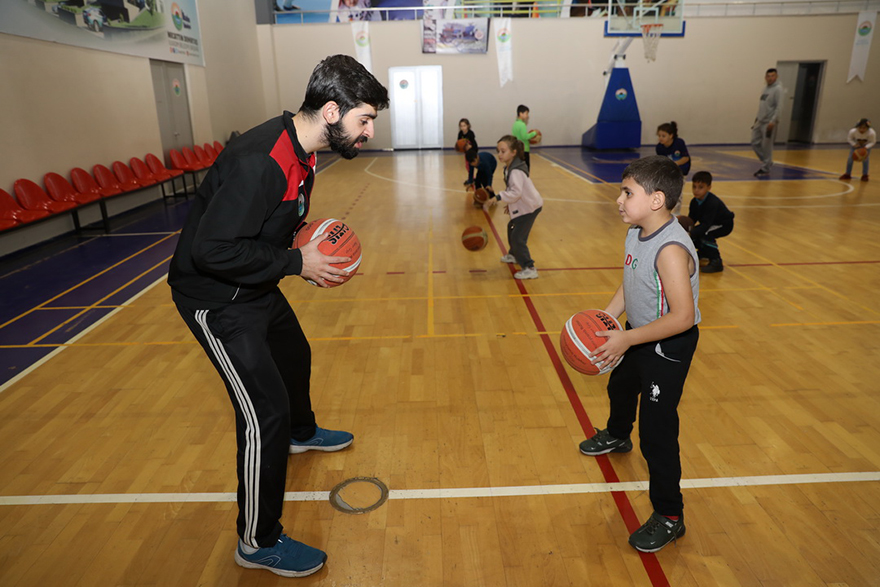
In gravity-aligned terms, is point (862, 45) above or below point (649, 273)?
above

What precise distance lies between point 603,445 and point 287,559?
1793mm

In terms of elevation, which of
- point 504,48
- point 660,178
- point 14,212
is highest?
point 504,48

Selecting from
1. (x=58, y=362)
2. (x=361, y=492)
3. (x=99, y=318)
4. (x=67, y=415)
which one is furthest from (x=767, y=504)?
(x=99, y=318)

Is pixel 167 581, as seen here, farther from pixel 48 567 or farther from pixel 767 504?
pixel 767 504

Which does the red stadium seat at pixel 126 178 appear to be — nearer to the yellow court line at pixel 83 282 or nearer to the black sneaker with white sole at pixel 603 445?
the yellow court line at pixel 83 282

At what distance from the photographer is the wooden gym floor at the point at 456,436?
2.55 metres

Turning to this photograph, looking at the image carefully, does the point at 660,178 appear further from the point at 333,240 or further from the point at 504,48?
the point at 504,48

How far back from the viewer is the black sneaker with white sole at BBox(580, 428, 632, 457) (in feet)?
10.6

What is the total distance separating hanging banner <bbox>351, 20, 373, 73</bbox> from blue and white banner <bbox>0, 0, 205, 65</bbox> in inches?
267

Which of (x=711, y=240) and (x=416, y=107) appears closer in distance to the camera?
(x=711, y=240)

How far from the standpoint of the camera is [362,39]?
20.2 m

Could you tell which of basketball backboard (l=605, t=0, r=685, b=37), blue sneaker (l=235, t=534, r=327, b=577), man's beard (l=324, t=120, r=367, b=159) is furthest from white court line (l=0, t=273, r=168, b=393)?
basketball backboard (l=605, t=0, r=685, b=37)

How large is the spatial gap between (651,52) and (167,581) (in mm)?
19468

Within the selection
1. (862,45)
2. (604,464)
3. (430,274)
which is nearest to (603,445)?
(604,464)
